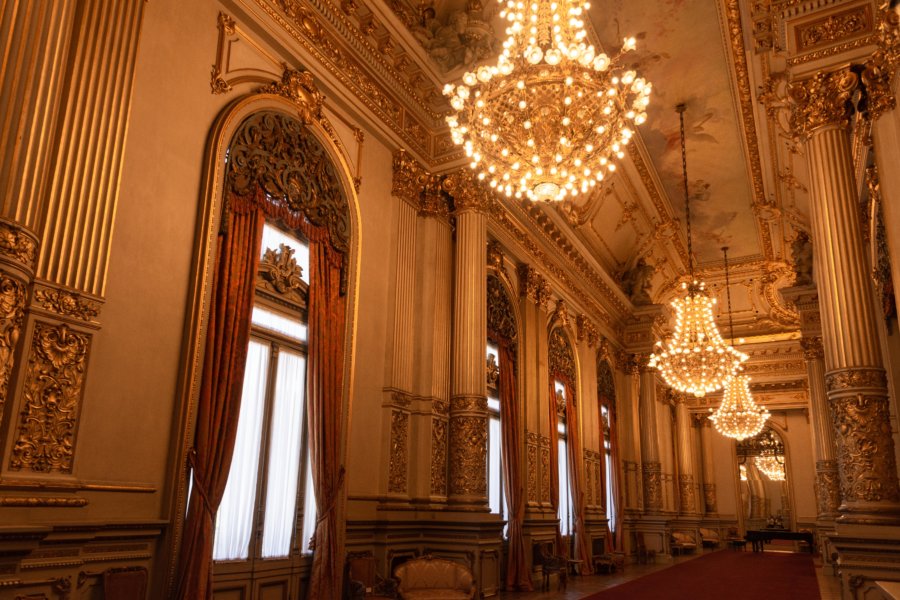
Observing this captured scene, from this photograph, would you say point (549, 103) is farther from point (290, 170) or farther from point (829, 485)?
point (829, 485)

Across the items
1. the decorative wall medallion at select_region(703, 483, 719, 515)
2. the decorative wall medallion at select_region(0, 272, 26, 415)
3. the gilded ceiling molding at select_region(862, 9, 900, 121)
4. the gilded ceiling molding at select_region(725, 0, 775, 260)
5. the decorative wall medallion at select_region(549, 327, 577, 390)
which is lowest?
the decorative wall medallion at select_region(703, 483, 719, 515)

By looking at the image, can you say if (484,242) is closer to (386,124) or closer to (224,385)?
(386,124)

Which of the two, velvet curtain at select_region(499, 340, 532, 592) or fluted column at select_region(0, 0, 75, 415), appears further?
velvet curtain at select_region(499, 340, 532, 592)

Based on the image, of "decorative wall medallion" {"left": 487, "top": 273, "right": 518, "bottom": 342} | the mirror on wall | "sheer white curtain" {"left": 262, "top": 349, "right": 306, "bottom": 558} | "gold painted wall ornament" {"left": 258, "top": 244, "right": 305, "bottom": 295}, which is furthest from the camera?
the mirror on wall

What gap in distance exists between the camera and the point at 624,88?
479cm

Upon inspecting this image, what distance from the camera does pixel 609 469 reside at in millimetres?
14820

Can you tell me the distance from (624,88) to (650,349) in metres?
12.6

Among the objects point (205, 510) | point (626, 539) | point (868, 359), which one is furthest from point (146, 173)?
point (626, 539)

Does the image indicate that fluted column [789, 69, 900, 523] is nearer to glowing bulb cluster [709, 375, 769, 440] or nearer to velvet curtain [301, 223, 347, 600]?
velvet curtain [301, 223, 347, 600]

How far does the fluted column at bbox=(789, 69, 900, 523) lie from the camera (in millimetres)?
5133

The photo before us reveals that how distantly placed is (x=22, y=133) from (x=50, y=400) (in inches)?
57.9

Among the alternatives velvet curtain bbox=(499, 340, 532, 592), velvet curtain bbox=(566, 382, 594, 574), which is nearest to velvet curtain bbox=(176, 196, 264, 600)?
velvet curtain bbox=(499, 340, 532, 592)

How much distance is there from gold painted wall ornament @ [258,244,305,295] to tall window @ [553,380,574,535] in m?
6.88

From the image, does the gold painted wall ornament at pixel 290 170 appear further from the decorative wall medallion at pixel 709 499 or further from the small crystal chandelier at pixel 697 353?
the decorative wall medallion at pixel 709 499
